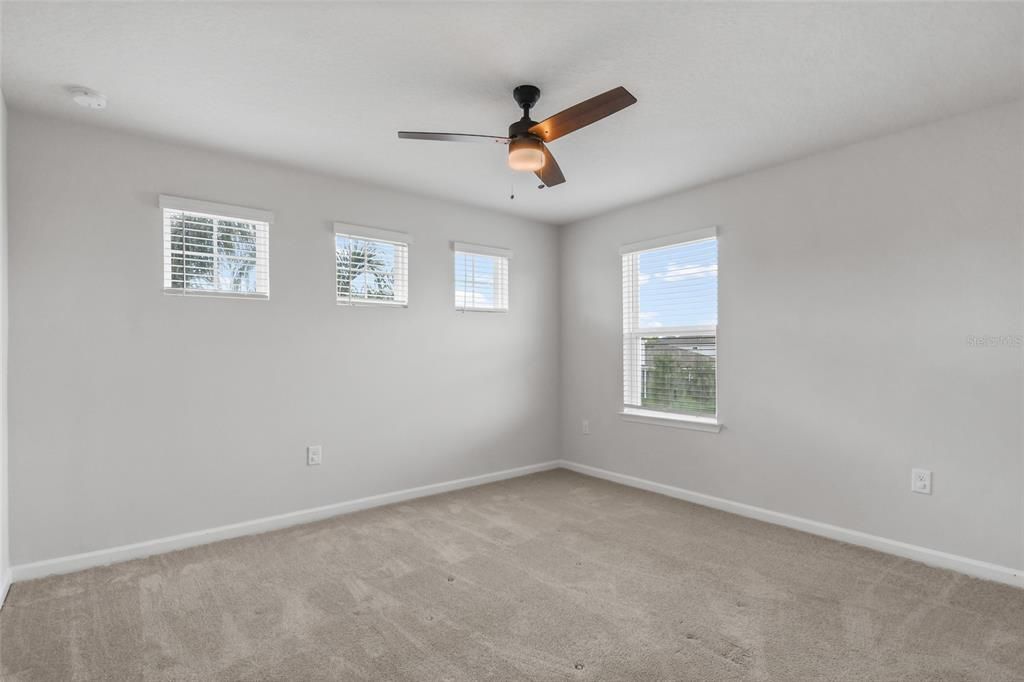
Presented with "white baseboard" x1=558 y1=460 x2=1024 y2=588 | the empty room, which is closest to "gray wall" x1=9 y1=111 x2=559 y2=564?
the empty room

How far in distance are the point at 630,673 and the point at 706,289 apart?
115 inches

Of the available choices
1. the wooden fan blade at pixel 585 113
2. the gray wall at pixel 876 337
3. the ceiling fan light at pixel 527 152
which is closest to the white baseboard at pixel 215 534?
the gray wall at pixel 876 337

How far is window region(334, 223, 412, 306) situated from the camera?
12.9 ft

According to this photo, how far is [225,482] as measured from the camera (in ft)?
11.1

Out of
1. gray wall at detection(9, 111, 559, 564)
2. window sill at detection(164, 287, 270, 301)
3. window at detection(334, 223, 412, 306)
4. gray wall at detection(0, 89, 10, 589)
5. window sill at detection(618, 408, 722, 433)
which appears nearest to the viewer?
gray wall at detection(0, 89, 10, 589)

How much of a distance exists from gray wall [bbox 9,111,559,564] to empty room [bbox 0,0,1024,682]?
0.02 m

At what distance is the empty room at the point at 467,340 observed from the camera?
2.14m

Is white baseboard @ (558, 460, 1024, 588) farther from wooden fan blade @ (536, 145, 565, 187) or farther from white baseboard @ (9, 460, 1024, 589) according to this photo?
wooden fan blade @ (536, 145, 565, 187)

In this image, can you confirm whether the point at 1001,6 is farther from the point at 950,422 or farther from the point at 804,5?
the point at 950,422

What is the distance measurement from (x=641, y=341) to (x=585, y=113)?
2.66 m

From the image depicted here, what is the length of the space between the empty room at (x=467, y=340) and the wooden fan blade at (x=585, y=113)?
0.02 metres

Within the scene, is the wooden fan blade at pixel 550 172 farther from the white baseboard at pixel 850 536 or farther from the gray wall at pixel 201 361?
the white baseboard at pixel 850 536

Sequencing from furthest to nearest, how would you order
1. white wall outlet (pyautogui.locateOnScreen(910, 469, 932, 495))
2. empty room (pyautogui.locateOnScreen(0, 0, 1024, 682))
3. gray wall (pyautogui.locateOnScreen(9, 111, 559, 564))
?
white wall outlet (pyautogui.locateOnScreen(910, 469, 932, 495))
gray wall (pyautogui.locateOnScreen(9, 111, 559, 564))
empty room (pyautogui.locateOnScreen(0, 0, 1024, 682))

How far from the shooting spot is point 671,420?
4297 millimetres
